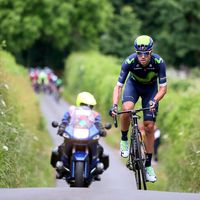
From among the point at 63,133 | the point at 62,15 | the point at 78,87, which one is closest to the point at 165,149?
the point at 63,133

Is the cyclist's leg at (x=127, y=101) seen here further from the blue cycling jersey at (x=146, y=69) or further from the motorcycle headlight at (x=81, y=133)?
the motorcycle headlight at (x=81, y=133)

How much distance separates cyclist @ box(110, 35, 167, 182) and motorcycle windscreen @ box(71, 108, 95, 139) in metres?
0.64

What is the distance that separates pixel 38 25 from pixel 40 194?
5107 cm

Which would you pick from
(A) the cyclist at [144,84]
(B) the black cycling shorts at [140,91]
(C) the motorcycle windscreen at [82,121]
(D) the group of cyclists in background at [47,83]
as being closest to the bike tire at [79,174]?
(C) the motorcycle windscreen at [82,121]

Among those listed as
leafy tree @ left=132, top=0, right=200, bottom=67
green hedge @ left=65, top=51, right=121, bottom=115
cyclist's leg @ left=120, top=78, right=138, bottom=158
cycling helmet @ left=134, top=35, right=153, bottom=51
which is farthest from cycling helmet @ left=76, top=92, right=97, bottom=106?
leafy tree @ left=132, top=0, right=200, bottom=67

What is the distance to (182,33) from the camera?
59875mm

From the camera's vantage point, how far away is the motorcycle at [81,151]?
32.3 feet

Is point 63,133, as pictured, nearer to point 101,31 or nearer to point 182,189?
point 182,189

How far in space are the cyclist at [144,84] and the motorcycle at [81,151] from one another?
590 mm

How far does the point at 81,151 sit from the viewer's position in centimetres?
1001

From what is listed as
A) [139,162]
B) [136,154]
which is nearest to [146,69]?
[136,154]

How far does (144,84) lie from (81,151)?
1526mm

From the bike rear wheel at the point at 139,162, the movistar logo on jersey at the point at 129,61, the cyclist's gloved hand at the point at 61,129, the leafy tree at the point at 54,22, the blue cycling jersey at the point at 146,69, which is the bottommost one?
the bike rear wheel at the point at 139,162

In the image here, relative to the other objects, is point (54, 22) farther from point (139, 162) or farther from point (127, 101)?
point (139, 162)
